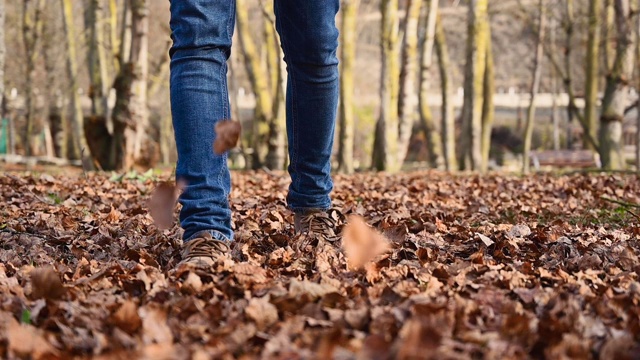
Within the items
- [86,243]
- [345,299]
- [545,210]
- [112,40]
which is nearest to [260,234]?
[86,243]

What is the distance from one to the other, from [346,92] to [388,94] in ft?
3.32

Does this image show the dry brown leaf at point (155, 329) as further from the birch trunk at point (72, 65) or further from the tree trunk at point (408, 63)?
the birch trunk at point (72, 65)

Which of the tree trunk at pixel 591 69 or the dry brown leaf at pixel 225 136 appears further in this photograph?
the tree trunk at pixel 591 69

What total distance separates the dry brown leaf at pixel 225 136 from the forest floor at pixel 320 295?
440 millimetres

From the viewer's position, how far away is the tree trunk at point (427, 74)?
58.2ft

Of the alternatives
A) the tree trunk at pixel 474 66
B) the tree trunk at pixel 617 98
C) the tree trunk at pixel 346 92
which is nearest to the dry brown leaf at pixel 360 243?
the tree trunk at pixel 617 98

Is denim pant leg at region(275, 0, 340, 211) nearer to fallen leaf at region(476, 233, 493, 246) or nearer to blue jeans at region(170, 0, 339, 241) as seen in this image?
blue jeans at region(170, 0, 339, 241)

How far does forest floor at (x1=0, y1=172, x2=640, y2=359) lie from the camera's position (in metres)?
1.79

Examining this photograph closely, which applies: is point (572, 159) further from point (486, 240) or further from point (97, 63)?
point (486, 240)

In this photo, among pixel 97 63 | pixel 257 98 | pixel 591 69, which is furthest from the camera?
→ pixel 591 69

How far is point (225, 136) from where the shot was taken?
9.50 ft

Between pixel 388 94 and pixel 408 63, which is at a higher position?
pixel 408 63

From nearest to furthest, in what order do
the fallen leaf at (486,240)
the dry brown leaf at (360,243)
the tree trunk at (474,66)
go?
the dry brown leaf at (360,243) < the fallen leaf at (486,240) < the tree trunk at (474,66)

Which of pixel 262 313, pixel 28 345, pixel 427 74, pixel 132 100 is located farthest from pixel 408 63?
pixel 28 345
